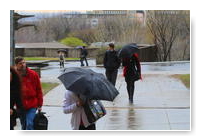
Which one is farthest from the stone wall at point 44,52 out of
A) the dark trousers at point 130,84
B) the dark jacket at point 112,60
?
the dark trousers at point 130,84

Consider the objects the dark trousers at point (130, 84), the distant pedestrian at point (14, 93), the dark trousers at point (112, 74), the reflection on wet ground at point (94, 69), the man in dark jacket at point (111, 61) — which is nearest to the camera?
the distant pedestrian at point (14, 93)

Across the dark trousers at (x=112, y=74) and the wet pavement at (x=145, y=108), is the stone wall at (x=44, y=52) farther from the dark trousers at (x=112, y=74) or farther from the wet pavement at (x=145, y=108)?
the dark trousers at (x=112, y=74)

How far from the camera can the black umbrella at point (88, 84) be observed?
6941mm

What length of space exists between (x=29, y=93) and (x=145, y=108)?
4199 millimetres

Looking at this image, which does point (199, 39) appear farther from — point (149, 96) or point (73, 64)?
point (73, 64)

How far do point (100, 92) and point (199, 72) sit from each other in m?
1.89

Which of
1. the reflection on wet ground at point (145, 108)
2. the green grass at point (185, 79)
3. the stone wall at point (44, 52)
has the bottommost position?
the reflection on wet ground at point (145, 108)

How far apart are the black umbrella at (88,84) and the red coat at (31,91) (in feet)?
2.43

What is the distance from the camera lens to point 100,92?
699cm

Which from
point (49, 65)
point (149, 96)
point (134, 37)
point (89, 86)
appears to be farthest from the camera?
point (49, 65)

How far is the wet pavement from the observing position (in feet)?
31.4

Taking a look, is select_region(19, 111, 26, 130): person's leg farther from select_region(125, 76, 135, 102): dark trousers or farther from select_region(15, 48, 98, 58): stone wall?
select_region(15, 48, 98, 58): stone wall

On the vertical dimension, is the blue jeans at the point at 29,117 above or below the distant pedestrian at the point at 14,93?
below
